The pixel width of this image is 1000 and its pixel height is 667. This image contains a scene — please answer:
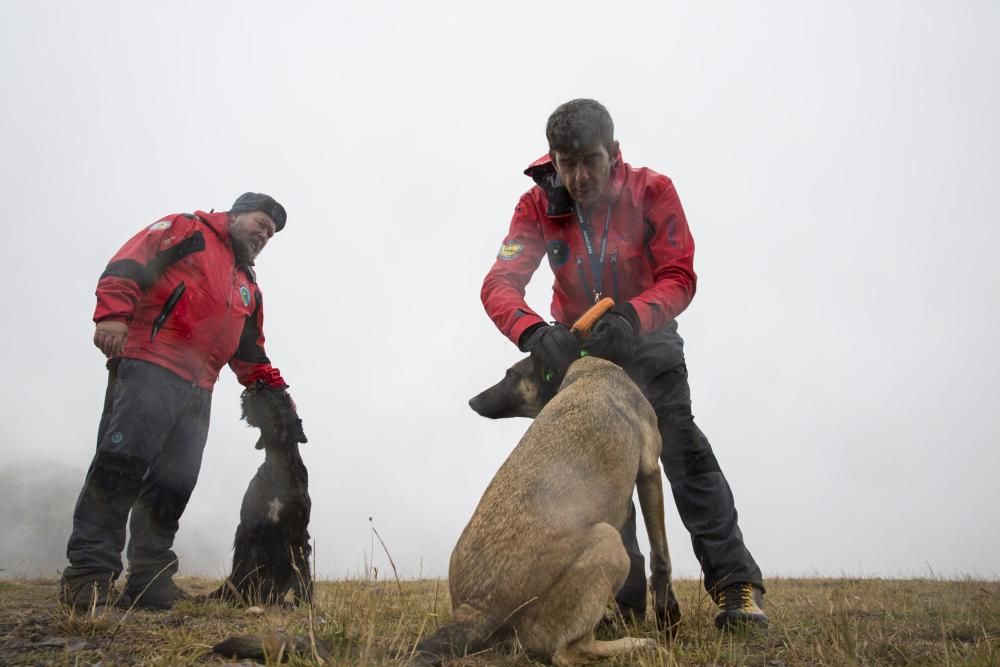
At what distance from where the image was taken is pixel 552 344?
376 cm

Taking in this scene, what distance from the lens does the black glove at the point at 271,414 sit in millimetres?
5598

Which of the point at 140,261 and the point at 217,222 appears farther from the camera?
the point at 217,222

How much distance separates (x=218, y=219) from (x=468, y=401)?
3.11 m

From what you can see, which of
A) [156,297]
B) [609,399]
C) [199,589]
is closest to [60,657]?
[609,399]

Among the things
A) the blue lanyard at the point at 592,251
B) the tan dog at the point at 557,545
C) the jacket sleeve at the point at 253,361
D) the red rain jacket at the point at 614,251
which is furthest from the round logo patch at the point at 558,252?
the jacket sleeve at the point at 253,361

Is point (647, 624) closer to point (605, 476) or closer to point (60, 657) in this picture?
point (605, 476)

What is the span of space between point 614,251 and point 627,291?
0.29 meters

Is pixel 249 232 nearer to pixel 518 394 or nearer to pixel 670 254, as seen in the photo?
pixel 518 394

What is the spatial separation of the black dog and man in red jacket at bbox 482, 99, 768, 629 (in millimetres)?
2520

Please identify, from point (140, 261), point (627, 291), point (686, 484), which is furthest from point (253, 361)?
point (686, 484)

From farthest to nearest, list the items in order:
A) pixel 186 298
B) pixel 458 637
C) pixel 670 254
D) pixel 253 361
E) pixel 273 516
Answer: pixel 253 361 < pixel 273 516 < pixel 186 298 < pixel 670 254 < pixel 458 637

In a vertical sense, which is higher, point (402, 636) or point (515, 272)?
point (515, 272)

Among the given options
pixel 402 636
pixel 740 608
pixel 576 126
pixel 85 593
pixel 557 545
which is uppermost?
pixel 576 126

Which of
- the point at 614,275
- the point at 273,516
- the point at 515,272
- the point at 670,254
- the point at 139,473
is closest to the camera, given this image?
the point at 670,254
